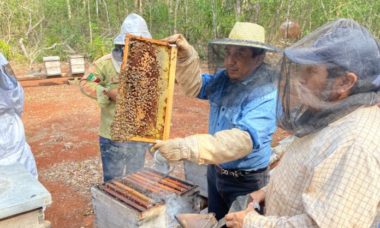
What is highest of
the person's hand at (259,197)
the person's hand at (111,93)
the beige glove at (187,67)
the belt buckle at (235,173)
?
the beige glove at (187,67)

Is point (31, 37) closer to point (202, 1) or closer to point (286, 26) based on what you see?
point (202, 1)

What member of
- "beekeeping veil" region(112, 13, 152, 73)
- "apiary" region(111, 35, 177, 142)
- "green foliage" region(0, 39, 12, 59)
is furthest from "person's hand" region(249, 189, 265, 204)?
"green foliage" region(0, 39, 12, 59)

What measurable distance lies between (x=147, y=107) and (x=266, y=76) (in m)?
0.88

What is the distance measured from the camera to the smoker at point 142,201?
8.39 feet

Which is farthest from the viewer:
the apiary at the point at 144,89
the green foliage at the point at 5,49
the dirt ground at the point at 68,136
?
the green foliage at the point at 5,49

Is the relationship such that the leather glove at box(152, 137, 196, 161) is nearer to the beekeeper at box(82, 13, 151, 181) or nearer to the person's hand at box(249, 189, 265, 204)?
the person's hand at box(249, 189, 265, 204)

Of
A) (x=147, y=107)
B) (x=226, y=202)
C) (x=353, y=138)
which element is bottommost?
(x=226, y=202)

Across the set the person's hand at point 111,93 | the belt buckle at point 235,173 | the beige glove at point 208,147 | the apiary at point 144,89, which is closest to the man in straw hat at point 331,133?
the beige glove at point 208,147

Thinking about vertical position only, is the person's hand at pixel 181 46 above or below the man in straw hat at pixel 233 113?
above

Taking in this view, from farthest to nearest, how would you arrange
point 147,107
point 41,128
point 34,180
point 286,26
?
point 286,26
point 41,128
point 147,107
point 34,180

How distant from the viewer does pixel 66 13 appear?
16.2 metres

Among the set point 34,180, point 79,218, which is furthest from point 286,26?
point 34,180

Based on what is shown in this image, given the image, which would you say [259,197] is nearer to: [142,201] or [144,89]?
[142,201]

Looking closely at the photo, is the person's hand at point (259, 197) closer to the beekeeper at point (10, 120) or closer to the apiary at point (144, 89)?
the apiary at point (144, 89)
